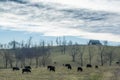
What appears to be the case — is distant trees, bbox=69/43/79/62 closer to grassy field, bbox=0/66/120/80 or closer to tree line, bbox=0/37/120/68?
tree line, bbox=0/37/120/68

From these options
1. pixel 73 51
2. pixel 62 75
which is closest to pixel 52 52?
pixel 73 51

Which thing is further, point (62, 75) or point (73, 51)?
point (73, 51)

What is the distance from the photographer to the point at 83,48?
18188 cm

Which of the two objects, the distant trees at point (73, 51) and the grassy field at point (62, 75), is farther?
the distant trees at point (73, 51)

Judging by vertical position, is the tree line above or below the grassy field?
below

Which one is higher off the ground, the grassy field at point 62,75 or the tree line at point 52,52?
the grassy field at point 62,75

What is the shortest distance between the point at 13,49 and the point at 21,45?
799cm

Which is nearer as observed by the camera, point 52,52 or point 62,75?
point 62,75

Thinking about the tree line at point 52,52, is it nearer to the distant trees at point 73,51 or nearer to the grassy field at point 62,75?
the distant trees at point 73,51

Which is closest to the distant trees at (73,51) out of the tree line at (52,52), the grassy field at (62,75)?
the tree line at (52,52)

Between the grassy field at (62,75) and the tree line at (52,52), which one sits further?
the tree line at (52,52)

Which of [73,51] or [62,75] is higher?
[62,75]

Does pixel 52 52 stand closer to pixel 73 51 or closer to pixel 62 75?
pixel 73 51

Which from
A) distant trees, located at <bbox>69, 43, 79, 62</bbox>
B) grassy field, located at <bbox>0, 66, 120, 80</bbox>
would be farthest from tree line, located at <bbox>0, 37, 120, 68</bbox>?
grassy field, located at <bbox>0, 66, 120, 80</bbox>
